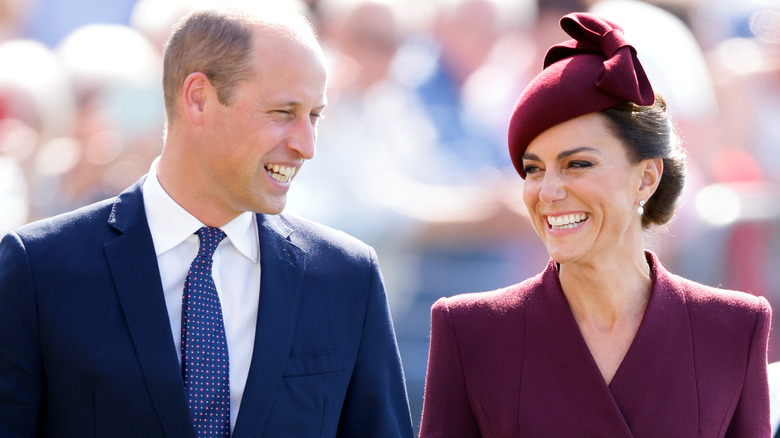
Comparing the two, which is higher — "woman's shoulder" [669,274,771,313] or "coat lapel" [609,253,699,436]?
"woman's shoulder" [669,274,771,313]

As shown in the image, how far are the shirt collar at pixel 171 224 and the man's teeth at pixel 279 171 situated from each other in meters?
0.14

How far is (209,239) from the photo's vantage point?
257cm

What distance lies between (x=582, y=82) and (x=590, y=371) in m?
0.68

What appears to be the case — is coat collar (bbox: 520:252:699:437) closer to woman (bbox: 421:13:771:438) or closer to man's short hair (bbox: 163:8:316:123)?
woman (bbox: 421:13:771:438)

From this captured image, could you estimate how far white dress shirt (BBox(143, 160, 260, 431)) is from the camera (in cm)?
249

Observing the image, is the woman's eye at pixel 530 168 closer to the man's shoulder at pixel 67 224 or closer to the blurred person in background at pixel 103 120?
the man's shoulder at pixel 67 224

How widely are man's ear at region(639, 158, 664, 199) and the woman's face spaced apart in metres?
0.05

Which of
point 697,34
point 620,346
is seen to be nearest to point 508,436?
point 620,346

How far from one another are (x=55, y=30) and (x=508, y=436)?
4063 millimetres

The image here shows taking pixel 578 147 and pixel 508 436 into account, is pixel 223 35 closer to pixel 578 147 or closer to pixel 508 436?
pixel 578 147

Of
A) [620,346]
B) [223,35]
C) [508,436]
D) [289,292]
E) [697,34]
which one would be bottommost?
[508,436]

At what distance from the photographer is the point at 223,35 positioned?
264 centimetres

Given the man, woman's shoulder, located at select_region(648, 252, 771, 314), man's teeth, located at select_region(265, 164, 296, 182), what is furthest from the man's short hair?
woman's shoulder, located at select_region(648, 252, 771, 314)

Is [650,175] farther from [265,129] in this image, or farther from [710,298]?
[265,129]
